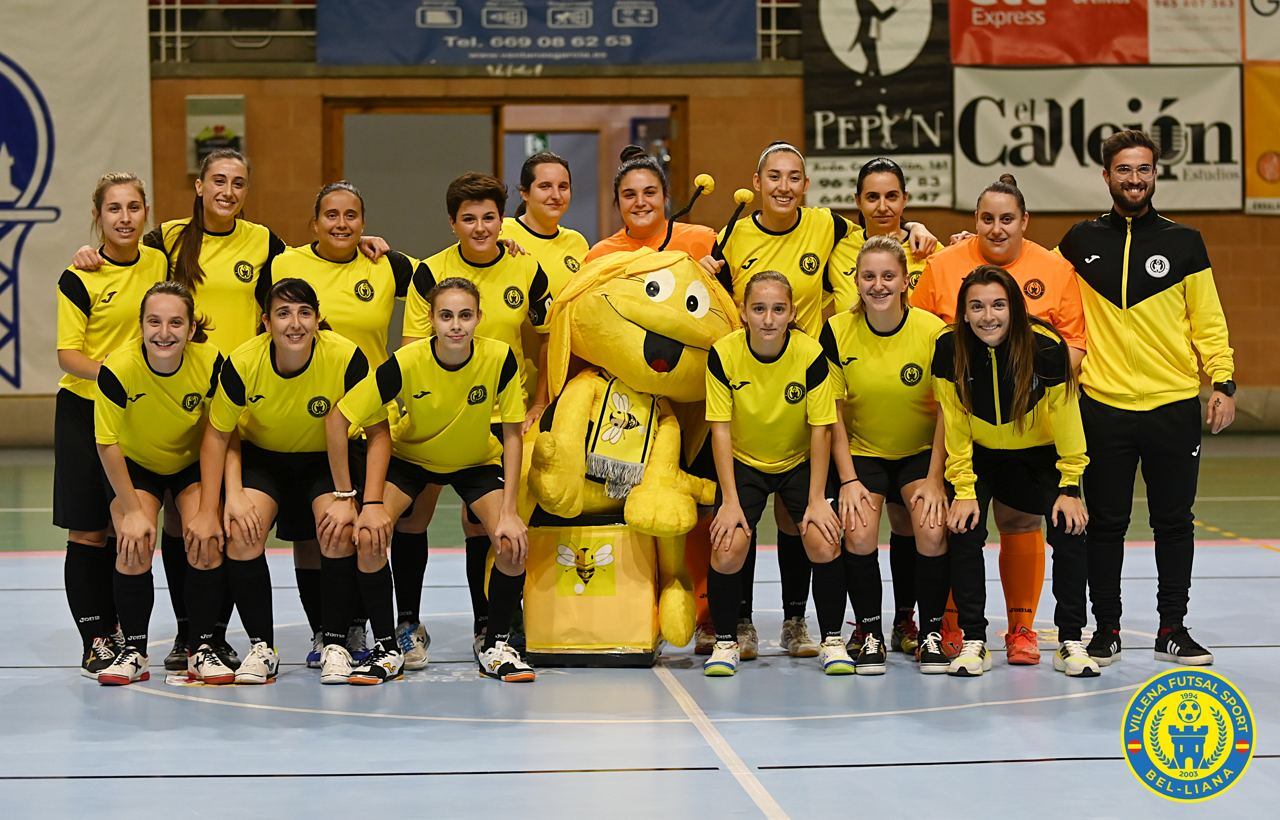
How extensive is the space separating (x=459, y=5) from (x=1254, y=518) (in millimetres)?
7264

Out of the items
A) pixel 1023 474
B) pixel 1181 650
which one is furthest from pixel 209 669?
pixel 1181 650

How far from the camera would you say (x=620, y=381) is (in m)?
5.45

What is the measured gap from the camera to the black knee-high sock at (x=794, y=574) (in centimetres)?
552

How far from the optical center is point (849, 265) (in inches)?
222

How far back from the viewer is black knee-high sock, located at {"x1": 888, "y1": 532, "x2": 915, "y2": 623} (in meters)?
5.49

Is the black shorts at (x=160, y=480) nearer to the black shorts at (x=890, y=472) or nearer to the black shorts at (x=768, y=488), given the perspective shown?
the black shorts at (x=768, y=488)

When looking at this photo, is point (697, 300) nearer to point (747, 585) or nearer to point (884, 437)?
point (884, 437)

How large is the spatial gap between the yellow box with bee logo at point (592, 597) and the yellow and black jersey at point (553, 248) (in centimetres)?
97

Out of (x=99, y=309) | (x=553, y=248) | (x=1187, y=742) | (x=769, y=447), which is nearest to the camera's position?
(x=1187, y=742)

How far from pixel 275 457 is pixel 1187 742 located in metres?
2.93

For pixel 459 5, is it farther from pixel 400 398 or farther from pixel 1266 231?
pixel 400 398

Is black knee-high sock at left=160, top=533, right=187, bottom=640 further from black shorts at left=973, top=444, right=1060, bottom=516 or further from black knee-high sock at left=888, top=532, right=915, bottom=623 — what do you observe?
black shorts at left=973, top=444, right=1060, bottom=516

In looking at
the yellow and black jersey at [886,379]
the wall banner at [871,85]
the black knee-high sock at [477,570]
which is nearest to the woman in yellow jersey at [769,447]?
the yellow and black jersey at [886,379]

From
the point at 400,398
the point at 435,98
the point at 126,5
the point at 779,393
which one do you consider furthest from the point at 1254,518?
the point at 126,5
